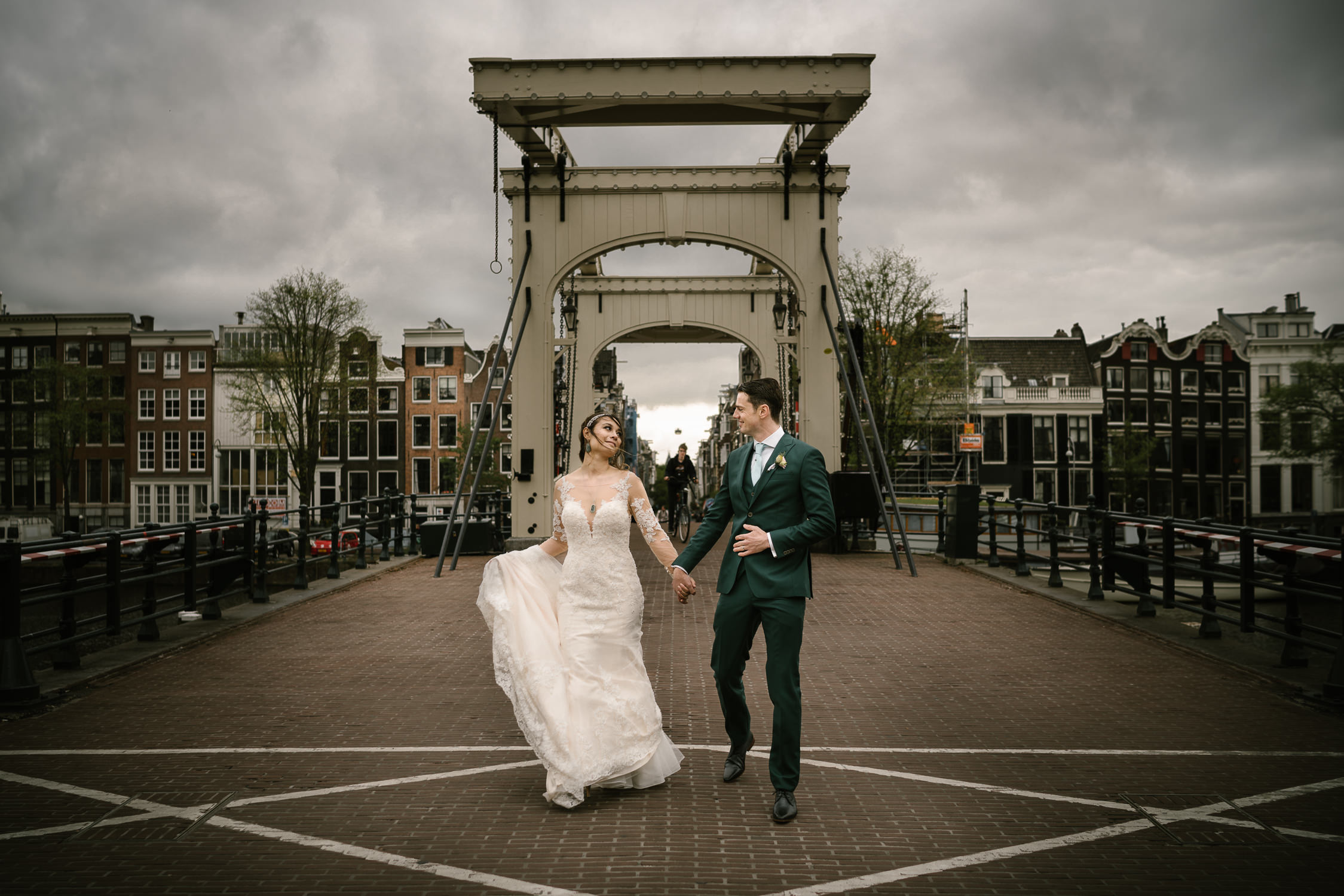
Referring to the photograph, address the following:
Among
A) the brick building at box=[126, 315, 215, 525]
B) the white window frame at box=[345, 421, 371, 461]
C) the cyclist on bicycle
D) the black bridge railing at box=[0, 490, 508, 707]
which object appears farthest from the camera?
the brick building at box=[126, 315, 215, 525]

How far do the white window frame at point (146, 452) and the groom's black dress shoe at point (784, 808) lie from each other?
2158 inches

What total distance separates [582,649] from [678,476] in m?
16.4

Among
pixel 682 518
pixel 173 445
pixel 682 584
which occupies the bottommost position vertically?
pixel 682 518

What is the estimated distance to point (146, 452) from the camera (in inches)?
2016

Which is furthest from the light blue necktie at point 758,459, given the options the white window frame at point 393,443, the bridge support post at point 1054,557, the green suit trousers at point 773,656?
the white window frame at point 393,443

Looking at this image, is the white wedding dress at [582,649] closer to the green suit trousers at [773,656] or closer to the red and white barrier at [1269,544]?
the green suit trousers at [773,656]

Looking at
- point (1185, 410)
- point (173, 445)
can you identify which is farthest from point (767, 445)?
point (173, 445)

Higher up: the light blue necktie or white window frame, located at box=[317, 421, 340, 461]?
white window frame, located at box=[317, 421, 340, 461]

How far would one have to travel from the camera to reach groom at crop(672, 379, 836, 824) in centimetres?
416

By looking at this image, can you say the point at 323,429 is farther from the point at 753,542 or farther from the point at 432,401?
the point at 753,542

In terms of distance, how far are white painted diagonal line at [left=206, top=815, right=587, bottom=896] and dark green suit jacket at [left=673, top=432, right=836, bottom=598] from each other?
4.84 feet

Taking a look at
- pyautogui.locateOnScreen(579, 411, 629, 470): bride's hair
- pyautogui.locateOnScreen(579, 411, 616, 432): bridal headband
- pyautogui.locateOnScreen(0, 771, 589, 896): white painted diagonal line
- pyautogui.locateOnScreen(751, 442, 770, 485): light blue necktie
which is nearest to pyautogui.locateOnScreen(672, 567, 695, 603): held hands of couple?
pyautogui.locateOnScreen(751, 442, 770, 485): light blue necktie

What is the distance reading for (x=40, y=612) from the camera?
84.5 feet

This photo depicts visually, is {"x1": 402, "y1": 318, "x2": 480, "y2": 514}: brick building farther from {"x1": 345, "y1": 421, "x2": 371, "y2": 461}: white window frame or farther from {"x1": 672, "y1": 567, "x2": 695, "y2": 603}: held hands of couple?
{"x1": 672, "y1": 567, "x2": 695, "y2": 603}: held hands of couple
